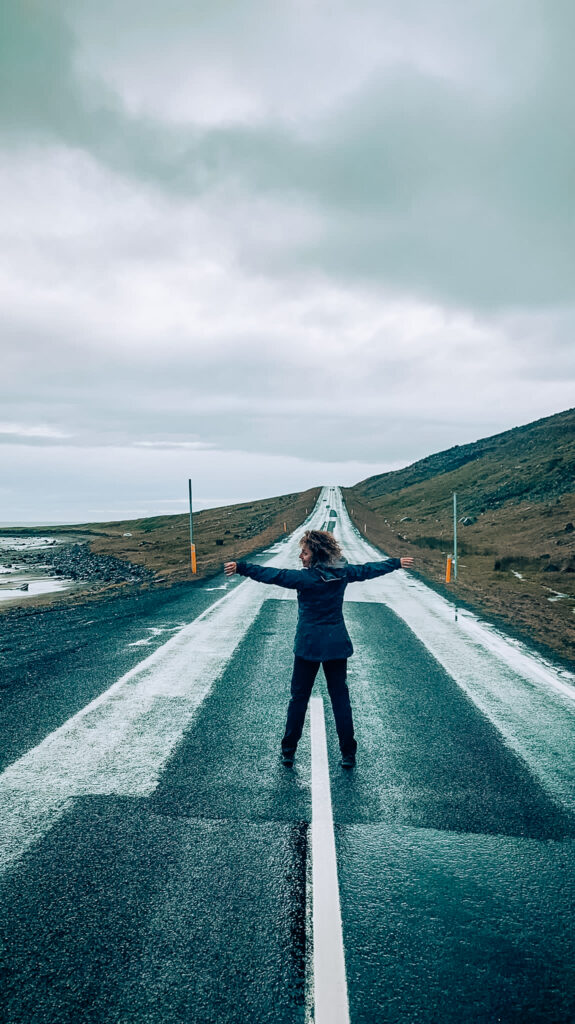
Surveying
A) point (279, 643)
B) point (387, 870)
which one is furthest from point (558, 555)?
point (387, 870)

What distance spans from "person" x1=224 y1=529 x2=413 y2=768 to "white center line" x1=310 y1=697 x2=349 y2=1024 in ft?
1.28

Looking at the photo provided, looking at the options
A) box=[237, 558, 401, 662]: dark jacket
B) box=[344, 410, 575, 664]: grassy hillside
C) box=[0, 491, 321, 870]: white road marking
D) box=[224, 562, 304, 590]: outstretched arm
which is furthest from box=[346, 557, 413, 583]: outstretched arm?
box=[344, 410, 575, 664]: grassy hillside

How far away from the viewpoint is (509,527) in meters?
48.6

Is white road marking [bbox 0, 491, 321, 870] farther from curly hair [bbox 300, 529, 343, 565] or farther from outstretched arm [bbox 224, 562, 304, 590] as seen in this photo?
curly hair [bbox 300, 529, 343, 565]

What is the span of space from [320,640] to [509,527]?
48084 millimetres

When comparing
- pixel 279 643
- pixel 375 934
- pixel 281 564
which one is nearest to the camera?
pixel 375 934

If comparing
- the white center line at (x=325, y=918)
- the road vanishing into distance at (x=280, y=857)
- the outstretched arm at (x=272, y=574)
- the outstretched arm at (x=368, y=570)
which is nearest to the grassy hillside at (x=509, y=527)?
the road vanishing into distance at (x=280, y=857)

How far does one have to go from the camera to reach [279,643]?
9469 millimetres

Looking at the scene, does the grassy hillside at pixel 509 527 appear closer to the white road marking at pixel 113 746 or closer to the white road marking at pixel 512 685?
the white road marking at pixel 512 685

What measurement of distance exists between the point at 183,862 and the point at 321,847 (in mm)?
887

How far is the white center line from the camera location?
237 cm

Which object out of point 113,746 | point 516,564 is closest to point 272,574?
point 113,746

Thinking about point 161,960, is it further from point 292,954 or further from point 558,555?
point 558,555

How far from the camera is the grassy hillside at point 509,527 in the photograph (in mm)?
14797
